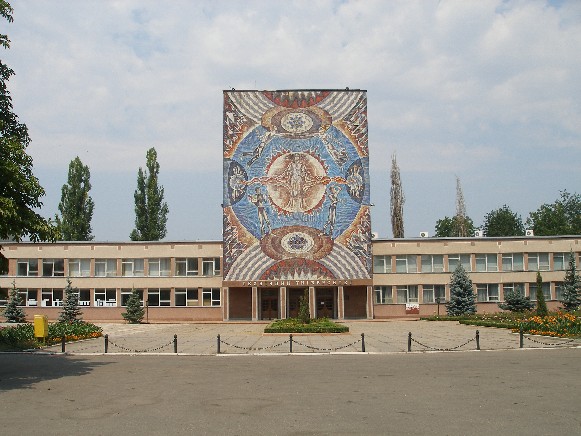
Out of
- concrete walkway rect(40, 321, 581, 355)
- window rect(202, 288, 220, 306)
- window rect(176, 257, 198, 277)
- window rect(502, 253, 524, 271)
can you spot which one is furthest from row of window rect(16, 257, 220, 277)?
window rect(502, 253, 524, 271)

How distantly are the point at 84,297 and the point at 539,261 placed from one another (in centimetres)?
4472

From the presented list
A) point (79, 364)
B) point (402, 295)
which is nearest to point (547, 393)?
point (79, 364)

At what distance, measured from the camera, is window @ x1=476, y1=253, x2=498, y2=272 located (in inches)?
2339

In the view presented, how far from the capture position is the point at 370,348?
2773cm

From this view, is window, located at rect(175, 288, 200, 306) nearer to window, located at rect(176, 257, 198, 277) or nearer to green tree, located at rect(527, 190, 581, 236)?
window, located at rect(176, 257, 198, 277)

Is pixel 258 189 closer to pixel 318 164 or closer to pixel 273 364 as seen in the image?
pixel 318 164

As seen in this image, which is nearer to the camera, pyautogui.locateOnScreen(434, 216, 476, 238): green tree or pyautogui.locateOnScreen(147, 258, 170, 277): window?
pyautogui.locateOnScreen(147, 258, 170, 277): window

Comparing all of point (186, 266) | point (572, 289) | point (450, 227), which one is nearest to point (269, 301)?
point (186, 266)

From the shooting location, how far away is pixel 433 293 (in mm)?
58938

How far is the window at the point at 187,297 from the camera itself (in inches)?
2280

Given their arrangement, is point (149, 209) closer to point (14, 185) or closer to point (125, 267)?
point (125, 267)

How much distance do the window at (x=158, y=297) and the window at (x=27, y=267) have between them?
38.5 feet

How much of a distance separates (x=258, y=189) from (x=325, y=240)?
768cm

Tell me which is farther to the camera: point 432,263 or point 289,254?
point 432,263
